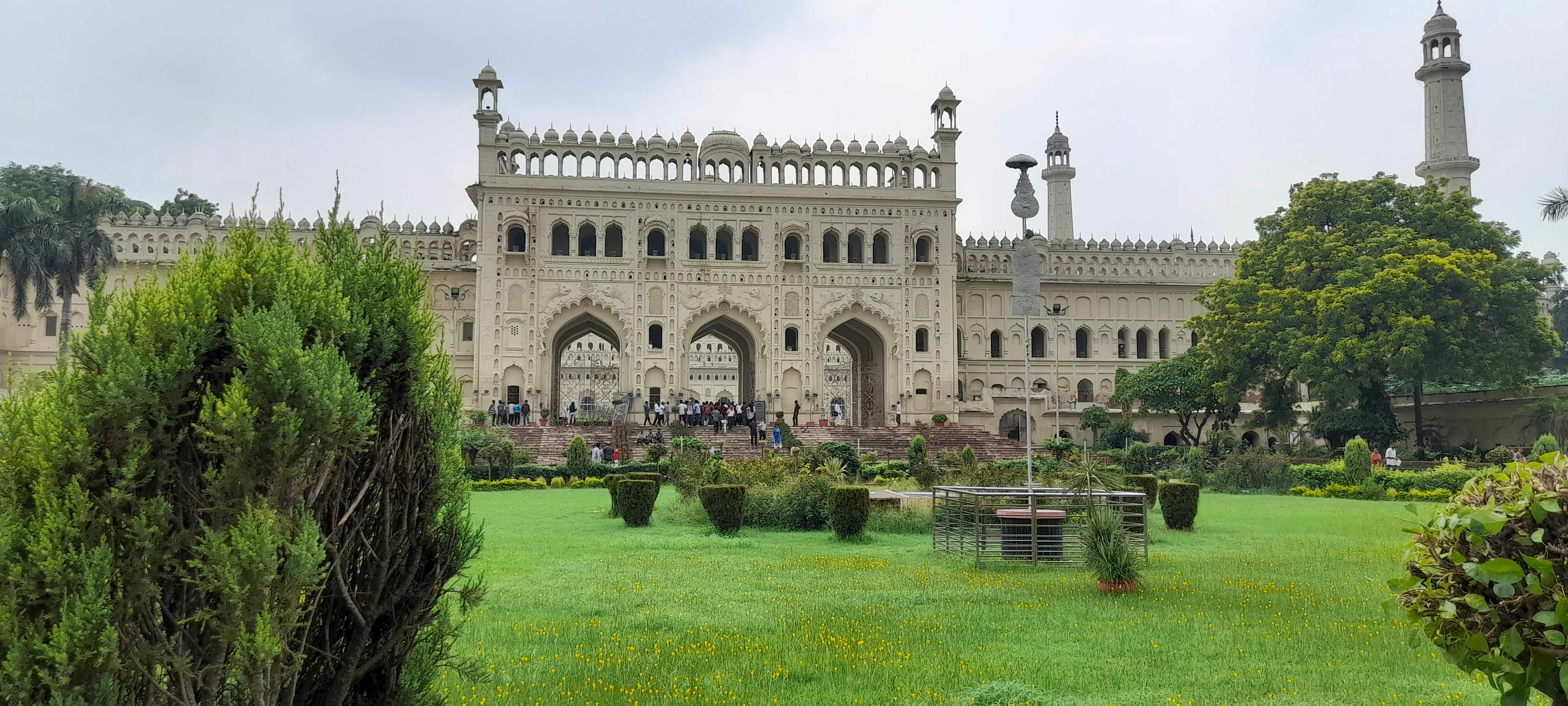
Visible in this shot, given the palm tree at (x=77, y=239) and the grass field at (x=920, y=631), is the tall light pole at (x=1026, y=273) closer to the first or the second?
the grass field at (x=920, y=631)

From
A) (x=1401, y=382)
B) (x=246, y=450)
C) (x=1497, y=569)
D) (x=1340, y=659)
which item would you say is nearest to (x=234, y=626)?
(x=246, y=450)

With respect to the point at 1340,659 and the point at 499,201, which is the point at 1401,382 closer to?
the point at 499,201

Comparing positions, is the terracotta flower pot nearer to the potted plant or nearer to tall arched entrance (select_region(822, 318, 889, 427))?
the potted plant

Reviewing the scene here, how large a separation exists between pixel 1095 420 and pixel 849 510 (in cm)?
2373

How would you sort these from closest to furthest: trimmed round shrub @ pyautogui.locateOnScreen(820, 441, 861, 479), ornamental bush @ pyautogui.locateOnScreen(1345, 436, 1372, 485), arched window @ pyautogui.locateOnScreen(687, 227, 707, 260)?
1. ornamental bush @ pyautogui.locateOnScreen(1345, 436, 1372, 485)
2. trimmed round shrub @ pyautogui.locateOnScreen(820, 441, 861, 479)
3. arched window @ pyautogui.locateOnScreen(687, 227, 707, 260)

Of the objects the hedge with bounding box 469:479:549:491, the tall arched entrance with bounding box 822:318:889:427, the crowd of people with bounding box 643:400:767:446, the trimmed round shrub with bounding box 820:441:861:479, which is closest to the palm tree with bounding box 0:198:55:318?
the crowd of people with bounding box 643:400:767:446

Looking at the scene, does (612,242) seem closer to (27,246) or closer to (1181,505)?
(27,246)

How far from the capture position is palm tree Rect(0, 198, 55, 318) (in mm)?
32500

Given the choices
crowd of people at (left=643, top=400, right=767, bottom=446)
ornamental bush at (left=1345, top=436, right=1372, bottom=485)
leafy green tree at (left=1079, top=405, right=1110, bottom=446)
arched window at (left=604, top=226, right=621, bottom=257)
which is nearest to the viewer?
ornamental bush at (left=1345, top=436, right=1372, bottom=485)

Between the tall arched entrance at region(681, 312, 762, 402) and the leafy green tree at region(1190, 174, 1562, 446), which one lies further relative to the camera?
the tall arched entrance at region(681, 312, 762, 402)

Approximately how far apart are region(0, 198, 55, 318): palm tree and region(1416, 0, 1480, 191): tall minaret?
140ft

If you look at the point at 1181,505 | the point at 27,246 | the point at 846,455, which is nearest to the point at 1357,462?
the point at 1181,505

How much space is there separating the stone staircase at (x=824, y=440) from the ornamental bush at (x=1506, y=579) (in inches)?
919

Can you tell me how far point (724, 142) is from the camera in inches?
1380
